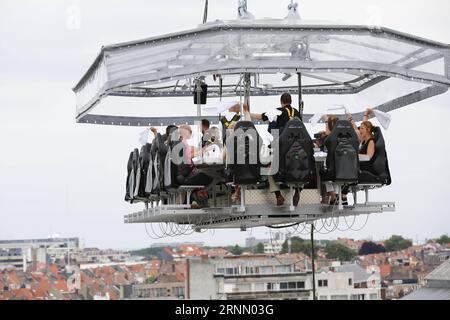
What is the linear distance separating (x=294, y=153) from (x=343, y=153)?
0.95 meters

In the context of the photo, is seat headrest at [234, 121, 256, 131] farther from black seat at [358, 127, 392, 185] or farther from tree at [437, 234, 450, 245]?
tree at [437, 234, 450, 245]

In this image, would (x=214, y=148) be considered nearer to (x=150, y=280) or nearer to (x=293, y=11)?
(x=293, y=11)

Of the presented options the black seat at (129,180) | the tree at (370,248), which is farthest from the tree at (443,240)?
the black seat at (129,180)

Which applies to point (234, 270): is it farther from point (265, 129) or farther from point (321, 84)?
point (265, 129)

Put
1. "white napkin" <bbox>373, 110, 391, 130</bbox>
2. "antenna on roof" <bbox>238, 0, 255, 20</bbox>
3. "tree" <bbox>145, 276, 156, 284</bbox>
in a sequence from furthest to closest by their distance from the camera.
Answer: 1. "tree" <bbox>145, 276, 156, 284</bbox>
2. "antenna on roof" <bbox>238, 0, 255, 20</bbox>
3. "white napkin" <bbox>373, 110, 391, 130</bbox>

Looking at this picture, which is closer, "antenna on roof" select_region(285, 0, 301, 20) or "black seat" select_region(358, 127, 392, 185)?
"black seat" select_region(358, 127, 392, 185)

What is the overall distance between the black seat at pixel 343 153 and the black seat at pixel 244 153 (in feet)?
4.46

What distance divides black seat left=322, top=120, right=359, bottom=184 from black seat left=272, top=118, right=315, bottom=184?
482 millimetres

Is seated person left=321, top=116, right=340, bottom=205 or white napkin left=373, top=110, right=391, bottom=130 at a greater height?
white napkin left=373, top=110, right=391, bottom=130

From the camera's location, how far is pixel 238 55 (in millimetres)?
24031

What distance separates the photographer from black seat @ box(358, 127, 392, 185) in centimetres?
2481

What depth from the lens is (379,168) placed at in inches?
982

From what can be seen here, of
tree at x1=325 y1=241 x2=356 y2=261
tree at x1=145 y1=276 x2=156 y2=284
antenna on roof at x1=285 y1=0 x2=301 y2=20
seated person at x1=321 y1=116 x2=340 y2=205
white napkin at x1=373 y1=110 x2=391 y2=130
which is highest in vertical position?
antenna on roof at x1=285 y1=0 x2=301 y2=20

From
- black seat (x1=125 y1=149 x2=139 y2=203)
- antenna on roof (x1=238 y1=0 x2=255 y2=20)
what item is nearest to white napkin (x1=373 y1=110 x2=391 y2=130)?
antenna on roof (x1=238 y1=0 x2=255 y2=20)
